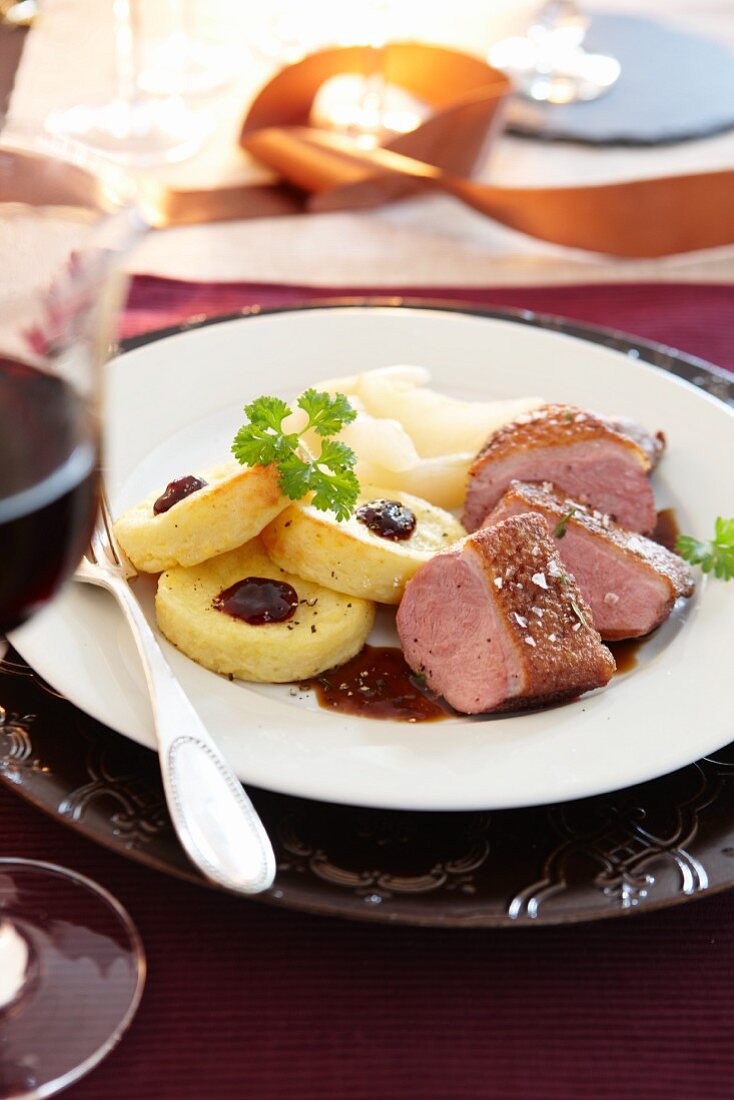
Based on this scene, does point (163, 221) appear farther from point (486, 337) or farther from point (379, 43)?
point (486, 337)

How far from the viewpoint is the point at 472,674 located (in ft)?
6.88

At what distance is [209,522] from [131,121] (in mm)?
3062

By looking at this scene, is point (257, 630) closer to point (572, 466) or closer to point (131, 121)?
point (572, 466)

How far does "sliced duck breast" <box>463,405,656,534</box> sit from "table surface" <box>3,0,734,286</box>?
4.73ft

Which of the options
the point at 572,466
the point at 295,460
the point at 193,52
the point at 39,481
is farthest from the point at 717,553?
the point at 193,52

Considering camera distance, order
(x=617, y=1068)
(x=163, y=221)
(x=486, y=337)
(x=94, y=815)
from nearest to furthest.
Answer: (x=617, y=1068) < (x=94, y=815) < (x=486, y=337) < (x=163, y=221)

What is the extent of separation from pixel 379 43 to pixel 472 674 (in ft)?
10.6

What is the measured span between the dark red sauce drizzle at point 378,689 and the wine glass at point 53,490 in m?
0.54

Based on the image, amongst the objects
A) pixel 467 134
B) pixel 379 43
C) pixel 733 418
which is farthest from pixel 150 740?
pixel 379 43

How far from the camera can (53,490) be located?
1444 mm

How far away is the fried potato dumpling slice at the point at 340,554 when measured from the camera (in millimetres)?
2230

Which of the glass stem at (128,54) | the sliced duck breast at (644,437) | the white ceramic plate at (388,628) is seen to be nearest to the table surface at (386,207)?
the glass stem at (128,54)

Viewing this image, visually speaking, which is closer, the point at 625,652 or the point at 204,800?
the point at 204,800

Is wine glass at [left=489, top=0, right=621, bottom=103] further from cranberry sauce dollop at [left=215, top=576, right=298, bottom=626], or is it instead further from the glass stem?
cranberry sauce dollop at [left=215, top=576, right=298, bottom=626]
